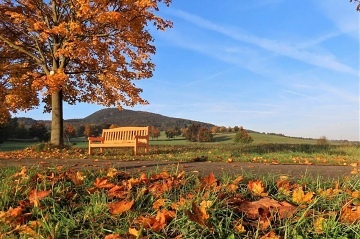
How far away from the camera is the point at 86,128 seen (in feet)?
109

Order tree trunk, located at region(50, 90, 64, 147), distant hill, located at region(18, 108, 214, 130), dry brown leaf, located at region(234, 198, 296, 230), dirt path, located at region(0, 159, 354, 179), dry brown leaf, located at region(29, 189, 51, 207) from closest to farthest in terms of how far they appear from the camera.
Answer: dry brown leaf, located at region(234, 198, 296, 230) → dry brown leaf, located at region(29, 189, 51, 207) → dirt path, located at region(0, 159, 354, 179) → tree trunk, located at region(50, 90, 64, 147) → distant hill, located at region(18, 108, 214, 130)

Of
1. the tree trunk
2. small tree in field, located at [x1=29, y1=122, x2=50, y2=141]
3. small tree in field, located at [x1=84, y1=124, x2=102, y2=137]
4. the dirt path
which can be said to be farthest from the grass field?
small tree in field, located at [x1=84, y1=124, x2=102, y2=137]

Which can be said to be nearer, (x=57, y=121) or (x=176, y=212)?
(x=176, y=212)

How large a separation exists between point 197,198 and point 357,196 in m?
1.19

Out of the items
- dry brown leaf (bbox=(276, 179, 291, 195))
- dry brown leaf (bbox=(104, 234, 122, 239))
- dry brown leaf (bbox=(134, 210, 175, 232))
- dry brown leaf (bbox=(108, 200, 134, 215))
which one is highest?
dry brown leaf (bbox=(276, 179, 291, 195))

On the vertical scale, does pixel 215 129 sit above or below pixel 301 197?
above

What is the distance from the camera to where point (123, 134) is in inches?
571

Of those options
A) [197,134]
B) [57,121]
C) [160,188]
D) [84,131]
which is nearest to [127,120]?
[84,131]

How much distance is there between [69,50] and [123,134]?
360 centimetres

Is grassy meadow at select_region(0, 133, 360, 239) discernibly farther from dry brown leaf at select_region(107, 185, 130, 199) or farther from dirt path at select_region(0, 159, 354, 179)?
dirt path at select_region(0, 159, 354, 179)

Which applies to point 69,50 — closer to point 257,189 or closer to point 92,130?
point 257,189

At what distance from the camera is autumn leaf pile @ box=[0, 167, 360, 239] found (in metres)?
2.24

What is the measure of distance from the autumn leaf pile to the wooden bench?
952cm

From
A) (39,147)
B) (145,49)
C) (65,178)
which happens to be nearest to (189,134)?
(145,49)
